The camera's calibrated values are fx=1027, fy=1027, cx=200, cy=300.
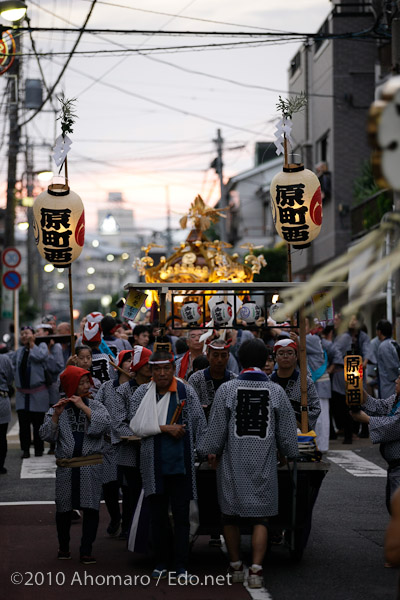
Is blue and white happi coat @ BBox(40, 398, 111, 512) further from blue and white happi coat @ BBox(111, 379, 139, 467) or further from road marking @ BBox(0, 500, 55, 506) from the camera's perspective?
road marking @ BBox(0, 500, 55, 506)

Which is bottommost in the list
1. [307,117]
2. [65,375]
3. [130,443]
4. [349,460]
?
[349,460]

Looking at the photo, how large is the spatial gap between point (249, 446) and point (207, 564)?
4.61 feet

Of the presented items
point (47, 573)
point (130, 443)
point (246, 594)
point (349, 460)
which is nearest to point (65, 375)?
point (130, 443)

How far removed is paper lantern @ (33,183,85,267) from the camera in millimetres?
11695

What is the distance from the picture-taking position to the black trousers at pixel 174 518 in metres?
8.02

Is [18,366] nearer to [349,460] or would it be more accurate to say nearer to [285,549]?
[349,460]

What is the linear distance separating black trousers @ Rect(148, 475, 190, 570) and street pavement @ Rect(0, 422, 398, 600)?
23 cm

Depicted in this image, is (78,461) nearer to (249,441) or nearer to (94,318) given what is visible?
(249,441)

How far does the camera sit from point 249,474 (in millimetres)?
7820

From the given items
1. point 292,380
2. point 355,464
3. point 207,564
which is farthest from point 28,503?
point 355,464

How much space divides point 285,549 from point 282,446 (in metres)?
1.67

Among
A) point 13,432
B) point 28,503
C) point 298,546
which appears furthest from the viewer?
point 13,432

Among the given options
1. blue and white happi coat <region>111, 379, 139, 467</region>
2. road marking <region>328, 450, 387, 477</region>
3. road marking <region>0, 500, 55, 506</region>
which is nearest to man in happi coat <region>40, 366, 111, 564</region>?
blue and white happi coat <region>111, 379, 139, 467</region>

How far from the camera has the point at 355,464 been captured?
48.1 feet
